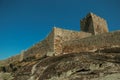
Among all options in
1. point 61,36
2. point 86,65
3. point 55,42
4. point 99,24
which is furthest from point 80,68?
point 99,24

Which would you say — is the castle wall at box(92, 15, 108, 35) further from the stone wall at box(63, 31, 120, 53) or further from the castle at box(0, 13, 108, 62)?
the stone wall at box(63, 31, 120, 53)

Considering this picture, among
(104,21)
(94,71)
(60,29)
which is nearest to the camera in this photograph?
(94,71)

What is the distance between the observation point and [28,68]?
87.4 ft

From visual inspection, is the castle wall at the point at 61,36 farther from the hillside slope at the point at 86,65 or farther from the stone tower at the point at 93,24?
the stone tower at the point at 93,24

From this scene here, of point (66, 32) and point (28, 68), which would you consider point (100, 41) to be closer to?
point (66, 32)

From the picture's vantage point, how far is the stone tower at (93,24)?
3962cm

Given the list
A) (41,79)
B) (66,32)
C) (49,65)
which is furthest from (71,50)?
(41,79)

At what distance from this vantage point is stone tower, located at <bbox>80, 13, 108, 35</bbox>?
39625 mm

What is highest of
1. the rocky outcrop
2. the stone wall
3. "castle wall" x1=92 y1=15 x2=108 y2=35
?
"castle wall" x1=92 y1=15 x2=108 y2=35

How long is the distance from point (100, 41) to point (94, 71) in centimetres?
839

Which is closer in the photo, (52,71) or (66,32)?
(52,71)

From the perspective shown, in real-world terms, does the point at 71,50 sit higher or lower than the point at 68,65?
higher

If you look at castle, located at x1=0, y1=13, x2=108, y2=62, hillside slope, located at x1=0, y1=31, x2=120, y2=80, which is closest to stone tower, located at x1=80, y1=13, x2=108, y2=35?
castle, located at x1=0, y1=13, x2=108, y2=62

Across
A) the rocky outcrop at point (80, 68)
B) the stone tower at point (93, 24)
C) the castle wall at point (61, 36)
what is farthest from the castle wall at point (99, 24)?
the rocky outcrop at point (80, 68)
